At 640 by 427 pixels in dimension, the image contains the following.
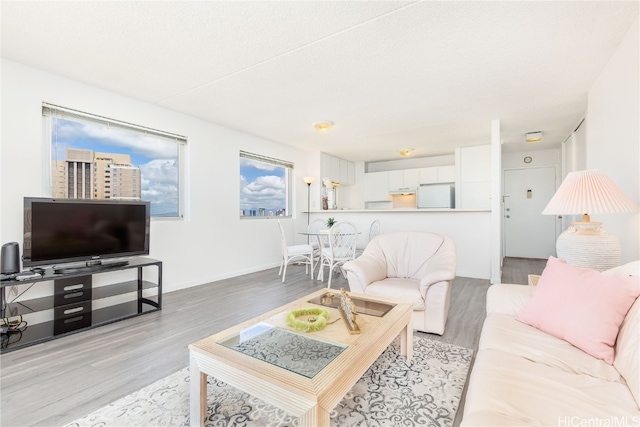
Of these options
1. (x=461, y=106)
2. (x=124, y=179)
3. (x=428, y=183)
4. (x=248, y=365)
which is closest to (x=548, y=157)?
(x=428, y=183)

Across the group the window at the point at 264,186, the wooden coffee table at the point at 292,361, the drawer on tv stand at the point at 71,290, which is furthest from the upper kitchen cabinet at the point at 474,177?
the drawer on tv stand at the point at 71,290

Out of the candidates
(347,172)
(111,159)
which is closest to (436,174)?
(347,172)

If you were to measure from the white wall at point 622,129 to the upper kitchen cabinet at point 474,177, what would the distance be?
8.76 feet

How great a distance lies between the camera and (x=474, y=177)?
561 cm

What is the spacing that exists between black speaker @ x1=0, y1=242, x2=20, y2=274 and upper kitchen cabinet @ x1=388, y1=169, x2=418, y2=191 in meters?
6.35

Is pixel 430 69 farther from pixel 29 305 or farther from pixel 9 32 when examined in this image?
pixel 29 305

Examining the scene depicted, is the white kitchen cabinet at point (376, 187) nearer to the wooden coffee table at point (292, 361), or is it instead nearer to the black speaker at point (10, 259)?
the wooden coffee table at point (292, 361)

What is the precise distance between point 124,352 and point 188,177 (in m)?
2.37

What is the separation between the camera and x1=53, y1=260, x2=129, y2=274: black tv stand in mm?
2462

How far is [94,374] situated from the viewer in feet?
5.96

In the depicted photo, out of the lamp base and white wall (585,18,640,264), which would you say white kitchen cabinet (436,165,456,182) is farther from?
the lamp base

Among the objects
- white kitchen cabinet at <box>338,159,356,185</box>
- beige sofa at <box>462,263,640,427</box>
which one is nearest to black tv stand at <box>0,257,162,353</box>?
beige sofa at <box>462,263,640,427</box>

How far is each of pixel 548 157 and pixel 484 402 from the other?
22.0 feet

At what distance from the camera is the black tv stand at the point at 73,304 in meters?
2.23
